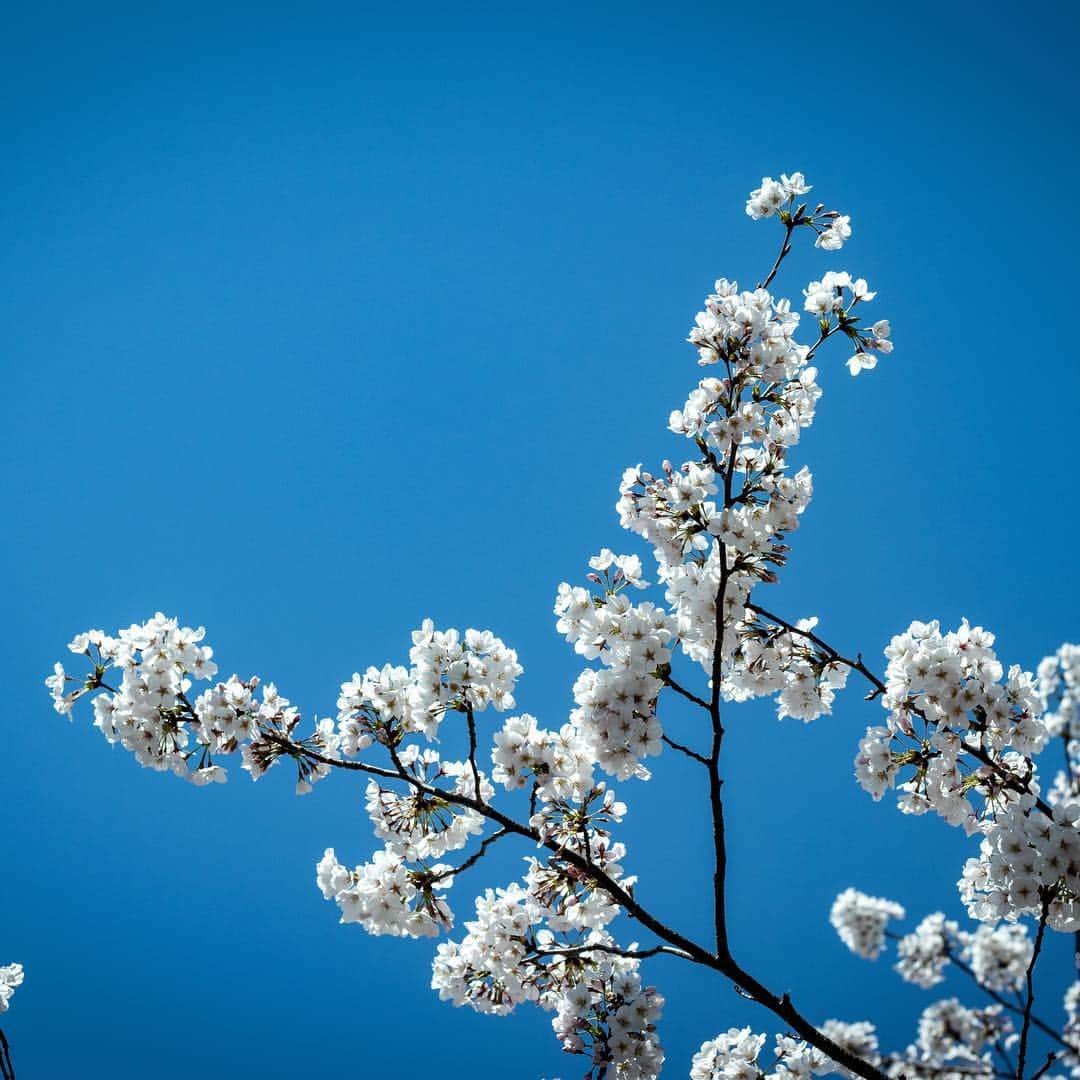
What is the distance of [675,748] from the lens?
191 inches

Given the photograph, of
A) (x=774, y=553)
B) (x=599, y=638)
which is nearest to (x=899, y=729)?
(x=774, y=553)

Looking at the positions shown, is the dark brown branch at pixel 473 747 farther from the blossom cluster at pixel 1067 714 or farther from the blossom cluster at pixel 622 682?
the blossom cluster at pixel 1067 714

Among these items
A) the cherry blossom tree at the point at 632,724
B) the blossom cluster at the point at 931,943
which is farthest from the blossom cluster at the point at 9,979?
the blossom cluster at the point at 931,943

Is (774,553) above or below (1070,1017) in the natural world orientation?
below

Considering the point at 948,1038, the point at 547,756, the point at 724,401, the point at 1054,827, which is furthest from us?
the point at 948,1038

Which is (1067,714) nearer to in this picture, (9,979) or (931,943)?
(931,943)

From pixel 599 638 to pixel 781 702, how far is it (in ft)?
6.03

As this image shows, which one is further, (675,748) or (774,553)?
(774,553)

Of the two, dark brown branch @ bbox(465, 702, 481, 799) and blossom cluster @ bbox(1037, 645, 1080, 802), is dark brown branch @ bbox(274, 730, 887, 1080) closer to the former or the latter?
dark brown branch @ bbox(465, 702, 481, 799)

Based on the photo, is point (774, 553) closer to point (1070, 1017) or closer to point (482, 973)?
point (482, 973)

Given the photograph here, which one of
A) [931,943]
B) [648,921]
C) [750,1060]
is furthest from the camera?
[931,943]

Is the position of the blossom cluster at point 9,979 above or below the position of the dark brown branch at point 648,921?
below

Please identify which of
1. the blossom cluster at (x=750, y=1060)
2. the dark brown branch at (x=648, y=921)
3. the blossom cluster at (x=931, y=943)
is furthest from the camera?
the blossom cluster at (x=931, y=943)

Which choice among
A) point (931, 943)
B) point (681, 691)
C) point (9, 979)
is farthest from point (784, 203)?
point (931, 943)
